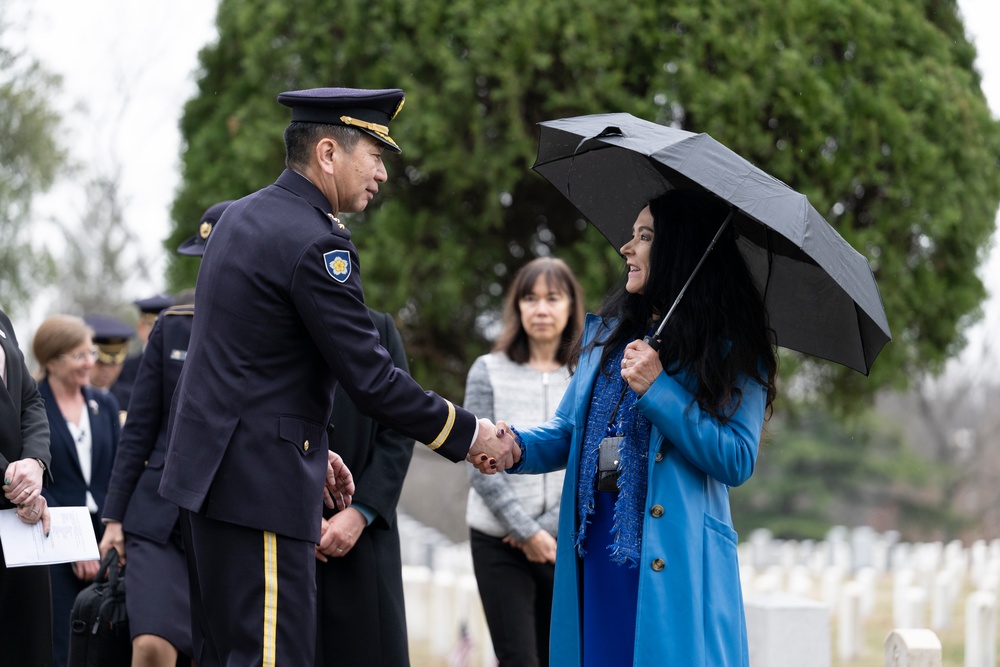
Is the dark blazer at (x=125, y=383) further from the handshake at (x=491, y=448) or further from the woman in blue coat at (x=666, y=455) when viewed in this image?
the woman in blue coat at (x=666, y=455)

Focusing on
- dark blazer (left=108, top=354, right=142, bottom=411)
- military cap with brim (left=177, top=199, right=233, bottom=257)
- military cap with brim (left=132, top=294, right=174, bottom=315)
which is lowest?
dark blazer (left=108, top=354, right=142, bottom=411)

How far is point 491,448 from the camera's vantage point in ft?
13.3

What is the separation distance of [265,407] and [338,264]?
0.47 meters

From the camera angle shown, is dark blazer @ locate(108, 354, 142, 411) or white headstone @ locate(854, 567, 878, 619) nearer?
dark blazer @ locate(108, 354, 142, 411)

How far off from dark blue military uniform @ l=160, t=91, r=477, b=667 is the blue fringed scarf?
70 centimetres

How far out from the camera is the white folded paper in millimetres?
4348

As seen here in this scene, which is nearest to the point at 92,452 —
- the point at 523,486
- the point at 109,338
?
the point at 109,338

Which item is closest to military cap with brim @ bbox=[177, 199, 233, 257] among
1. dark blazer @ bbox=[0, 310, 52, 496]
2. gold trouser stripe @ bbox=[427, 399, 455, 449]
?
dark blazer @ bbox=[0, 310, 52, 496]

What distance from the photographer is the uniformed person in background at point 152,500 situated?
509cm

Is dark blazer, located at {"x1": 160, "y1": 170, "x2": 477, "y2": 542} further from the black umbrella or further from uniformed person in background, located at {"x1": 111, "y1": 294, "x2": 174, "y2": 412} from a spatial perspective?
uniformed person in background, located at {"x1": 111, "y1": 294, "x2": 174, "y2": 412}

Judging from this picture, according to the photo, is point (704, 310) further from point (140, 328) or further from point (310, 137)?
point (140, 328)

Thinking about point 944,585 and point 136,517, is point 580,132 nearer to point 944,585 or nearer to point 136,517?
point 136,517

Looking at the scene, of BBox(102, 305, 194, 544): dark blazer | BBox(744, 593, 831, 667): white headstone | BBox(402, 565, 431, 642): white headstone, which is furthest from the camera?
BBox(402, 565, 431, 642): white headstone

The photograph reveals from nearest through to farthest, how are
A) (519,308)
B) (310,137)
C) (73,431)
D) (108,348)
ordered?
1. (310,137)
2. (519,308)
3. (73,431)
4. (108,348)
